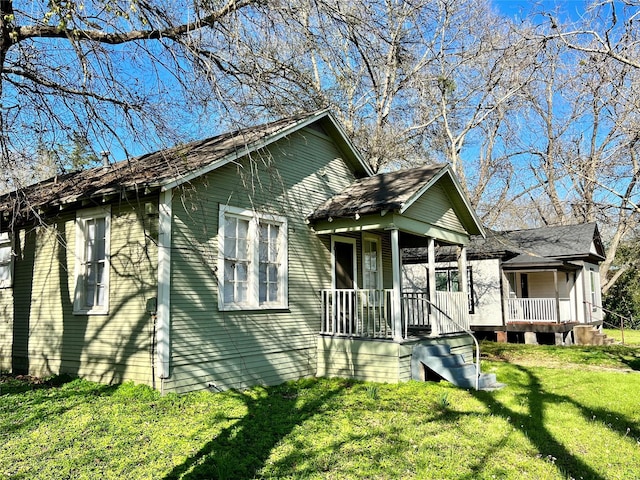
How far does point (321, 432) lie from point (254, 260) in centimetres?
398

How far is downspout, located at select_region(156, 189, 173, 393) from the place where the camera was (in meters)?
8.12

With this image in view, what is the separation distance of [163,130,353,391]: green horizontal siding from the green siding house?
0.10ft

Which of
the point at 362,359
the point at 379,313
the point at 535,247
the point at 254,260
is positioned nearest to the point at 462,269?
the point at 379,313

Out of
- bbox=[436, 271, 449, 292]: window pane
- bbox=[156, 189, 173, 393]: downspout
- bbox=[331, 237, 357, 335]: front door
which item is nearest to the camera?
bbox=[156, 189, 173, 393]: downspout

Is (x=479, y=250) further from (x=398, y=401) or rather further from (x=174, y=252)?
(x=174, y=252)

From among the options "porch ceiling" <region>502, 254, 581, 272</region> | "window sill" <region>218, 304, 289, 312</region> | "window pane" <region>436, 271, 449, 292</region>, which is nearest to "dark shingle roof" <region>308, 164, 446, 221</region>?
"window sill" <region>218, 304, 289, 312</region>

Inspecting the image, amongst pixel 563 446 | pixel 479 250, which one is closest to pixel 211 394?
pixel 563 446

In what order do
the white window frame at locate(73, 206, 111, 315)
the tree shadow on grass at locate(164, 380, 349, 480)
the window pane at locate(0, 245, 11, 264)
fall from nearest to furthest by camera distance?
the tree shadow on grass at locate(164, 380, 349, 480) < the white window frame at locate(73, 206, 111, 315) < the window pane at locate(0, 245, 11, 264)

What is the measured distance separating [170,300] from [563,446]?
603cm

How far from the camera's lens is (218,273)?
9250 mm

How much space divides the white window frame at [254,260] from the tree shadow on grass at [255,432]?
1.58m

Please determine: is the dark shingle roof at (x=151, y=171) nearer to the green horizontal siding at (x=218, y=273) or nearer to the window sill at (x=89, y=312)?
the green horizontal siding at (x=218, y=273)

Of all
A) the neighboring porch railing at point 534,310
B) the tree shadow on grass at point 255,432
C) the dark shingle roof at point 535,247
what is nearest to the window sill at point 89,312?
Answer: the tree shadow on grass at point 255,432

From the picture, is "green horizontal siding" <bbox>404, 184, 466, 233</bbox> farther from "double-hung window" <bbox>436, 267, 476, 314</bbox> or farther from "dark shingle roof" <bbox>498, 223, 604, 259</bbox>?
"dark shingle roof" <bbox>498, 223, 604, 259</bbox>
